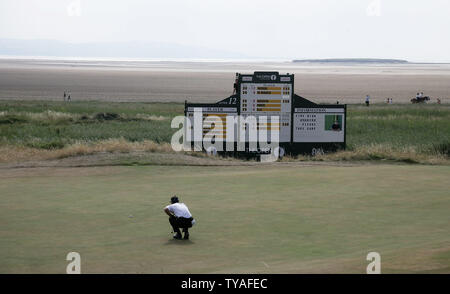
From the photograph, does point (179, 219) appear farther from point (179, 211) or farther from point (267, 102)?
point (267, 102)

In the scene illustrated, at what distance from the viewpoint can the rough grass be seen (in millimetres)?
34250

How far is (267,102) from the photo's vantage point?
34.1 m

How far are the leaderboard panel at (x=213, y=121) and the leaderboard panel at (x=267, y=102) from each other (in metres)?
0.71

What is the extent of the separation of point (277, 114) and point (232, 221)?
16335mm

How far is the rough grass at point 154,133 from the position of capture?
34.2m

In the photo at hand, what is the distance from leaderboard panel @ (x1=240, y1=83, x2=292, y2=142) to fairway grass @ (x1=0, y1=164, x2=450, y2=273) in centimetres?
603

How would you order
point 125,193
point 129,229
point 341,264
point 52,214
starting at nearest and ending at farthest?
point 341,264 < point 129,229 < point 52,214 < point 125,193

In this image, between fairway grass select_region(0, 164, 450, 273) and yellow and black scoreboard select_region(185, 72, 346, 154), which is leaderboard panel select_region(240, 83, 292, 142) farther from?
fairway grass select_region(0, 164, 450, 273)

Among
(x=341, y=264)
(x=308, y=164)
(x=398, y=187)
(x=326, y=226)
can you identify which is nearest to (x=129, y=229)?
(x=326, y=226)

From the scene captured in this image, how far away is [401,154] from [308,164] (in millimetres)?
4954

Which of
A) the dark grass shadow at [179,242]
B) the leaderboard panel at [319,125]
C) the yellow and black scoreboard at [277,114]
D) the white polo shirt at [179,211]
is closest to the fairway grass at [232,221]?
the dark grass shadow at [179,242]

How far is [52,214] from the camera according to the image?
19391 mm

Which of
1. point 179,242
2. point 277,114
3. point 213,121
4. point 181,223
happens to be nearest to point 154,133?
point 213,121
